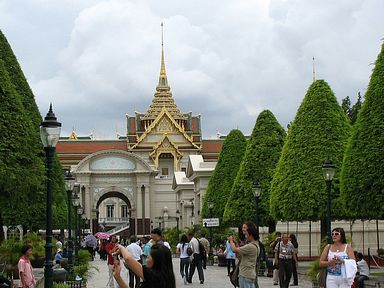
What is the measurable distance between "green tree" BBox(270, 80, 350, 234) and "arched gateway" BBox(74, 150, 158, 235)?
2536 inches

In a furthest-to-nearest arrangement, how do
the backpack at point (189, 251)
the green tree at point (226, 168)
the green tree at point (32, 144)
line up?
1. the green tree at point (226, 168)
2. the green tree at point (32, 144)
3. the backpack at point (189, 251)

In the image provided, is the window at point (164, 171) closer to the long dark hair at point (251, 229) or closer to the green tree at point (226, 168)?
the green tree at point (226, 168)

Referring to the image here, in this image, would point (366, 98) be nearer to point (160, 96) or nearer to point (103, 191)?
point (103, 191)

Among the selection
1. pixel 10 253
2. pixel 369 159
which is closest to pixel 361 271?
pixel 369 159

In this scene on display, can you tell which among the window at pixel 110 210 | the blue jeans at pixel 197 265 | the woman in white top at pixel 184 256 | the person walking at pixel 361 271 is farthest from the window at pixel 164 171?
the person walking at pixel 361 271

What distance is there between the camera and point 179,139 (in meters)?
107

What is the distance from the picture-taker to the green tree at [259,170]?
40.8 m

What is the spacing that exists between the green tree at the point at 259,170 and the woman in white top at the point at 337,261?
28777 mm

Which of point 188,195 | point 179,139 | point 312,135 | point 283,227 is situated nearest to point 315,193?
point 312,135

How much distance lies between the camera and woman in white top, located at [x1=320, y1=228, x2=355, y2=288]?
37.4ft

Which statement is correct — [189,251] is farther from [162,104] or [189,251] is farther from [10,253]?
[162,104]

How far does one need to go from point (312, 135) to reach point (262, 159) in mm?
7942

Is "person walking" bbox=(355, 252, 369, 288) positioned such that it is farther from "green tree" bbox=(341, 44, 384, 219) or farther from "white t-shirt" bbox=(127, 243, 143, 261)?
"white t-shirt" bbox=(127, 243, 143, 261)

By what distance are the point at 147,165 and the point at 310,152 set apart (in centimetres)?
6573
